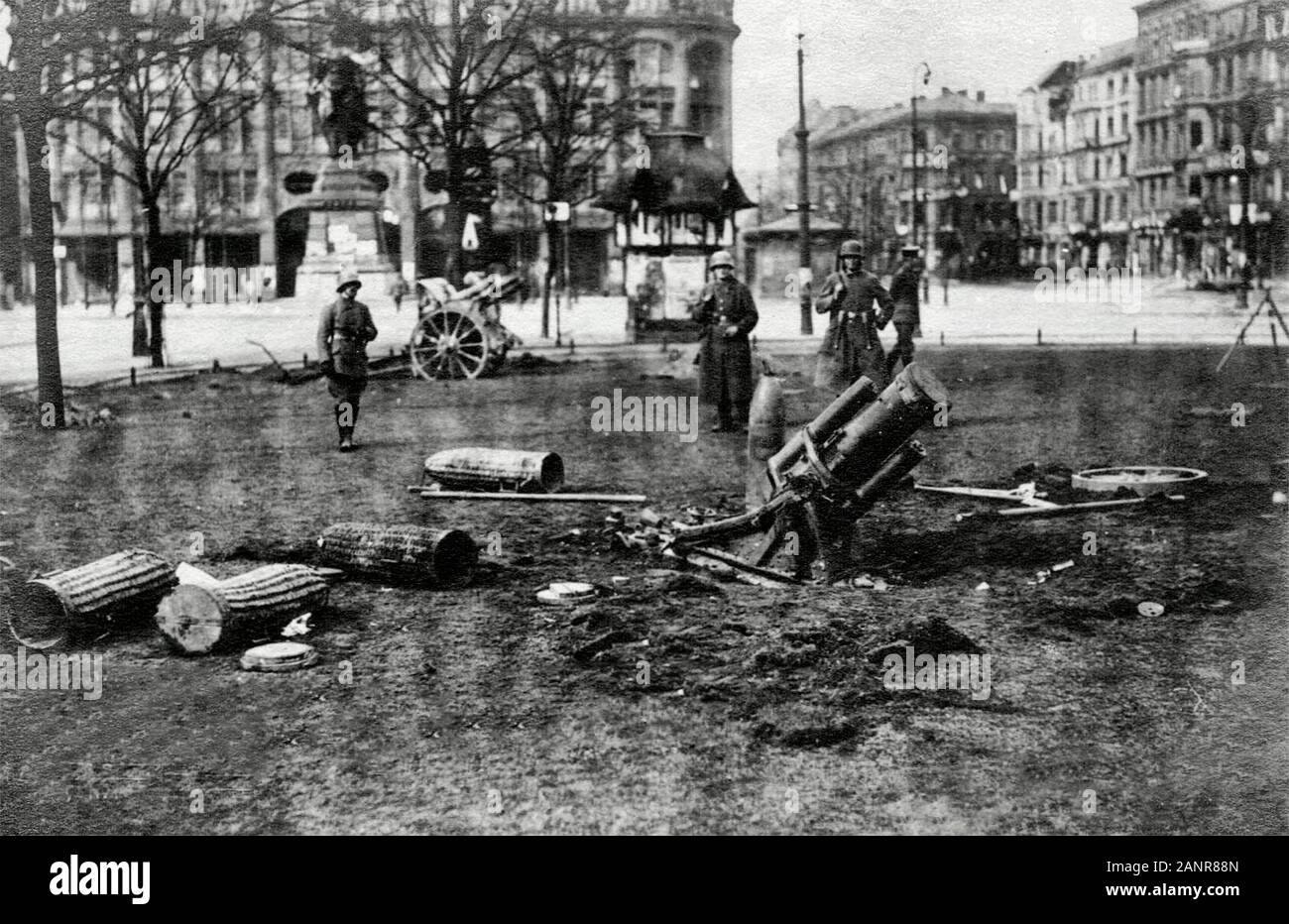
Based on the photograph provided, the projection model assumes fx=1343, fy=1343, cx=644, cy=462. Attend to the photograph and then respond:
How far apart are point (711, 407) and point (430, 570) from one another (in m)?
8.39

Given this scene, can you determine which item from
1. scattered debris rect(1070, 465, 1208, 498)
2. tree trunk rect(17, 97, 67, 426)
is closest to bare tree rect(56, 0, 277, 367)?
tree trunk rect(17, 97, 67, 426)

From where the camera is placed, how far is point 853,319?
13.6 meters

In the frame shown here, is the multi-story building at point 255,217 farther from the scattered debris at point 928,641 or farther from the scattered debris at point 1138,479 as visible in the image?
the scattered debris at point 928,641

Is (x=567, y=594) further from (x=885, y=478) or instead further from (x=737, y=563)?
(x=885, y=478)

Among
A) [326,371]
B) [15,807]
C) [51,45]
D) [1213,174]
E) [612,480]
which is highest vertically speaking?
[1213,174]

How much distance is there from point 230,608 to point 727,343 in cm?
792

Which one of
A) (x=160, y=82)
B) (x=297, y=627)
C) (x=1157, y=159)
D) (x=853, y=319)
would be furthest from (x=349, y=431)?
(x=1157, y=159)

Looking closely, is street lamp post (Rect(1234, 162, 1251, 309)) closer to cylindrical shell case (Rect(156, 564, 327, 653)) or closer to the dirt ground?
the dirt ground

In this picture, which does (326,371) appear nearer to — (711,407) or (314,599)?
(711,407)

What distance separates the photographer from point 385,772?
505cm

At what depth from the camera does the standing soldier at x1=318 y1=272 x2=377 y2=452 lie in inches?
496

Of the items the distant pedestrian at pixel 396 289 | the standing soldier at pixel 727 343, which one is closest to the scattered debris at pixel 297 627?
the standing soldier at pixel 727 343

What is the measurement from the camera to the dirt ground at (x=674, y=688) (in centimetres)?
480

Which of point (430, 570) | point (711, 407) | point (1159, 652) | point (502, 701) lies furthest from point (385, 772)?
point (711, 407)
